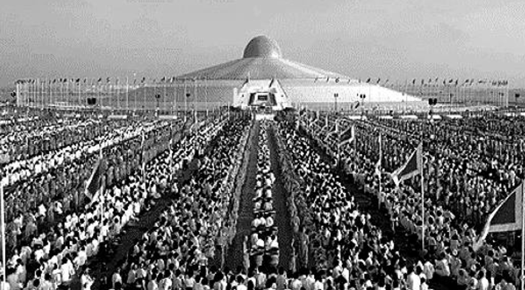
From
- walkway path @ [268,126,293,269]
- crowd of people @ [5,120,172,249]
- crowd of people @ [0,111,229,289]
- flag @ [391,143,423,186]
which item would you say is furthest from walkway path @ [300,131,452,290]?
crowd of people @ [5,120,172,249]

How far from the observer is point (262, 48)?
6403 inches

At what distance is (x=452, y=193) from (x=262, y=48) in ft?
438

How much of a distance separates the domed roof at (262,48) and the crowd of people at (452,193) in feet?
339

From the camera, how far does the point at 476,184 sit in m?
31.3

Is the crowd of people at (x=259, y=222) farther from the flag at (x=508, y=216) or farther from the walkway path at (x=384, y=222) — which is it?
the flag at (x=508, y=216)

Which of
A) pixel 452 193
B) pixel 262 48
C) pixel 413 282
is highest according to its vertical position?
pixel 262 48

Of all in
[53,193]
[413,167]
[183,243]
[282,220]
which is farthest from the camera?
[53,193]

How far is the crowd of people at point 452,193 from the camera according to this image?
19.1 metres

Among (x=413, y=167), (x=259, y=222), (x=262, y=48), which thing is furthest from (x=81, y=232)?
(x=262, y=48)

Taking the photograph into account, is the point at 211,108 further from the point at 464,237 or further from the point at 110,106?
the point at 464,237

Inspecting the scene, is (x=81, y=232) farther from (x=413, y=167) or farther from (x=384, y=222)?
(x=384, y=222)

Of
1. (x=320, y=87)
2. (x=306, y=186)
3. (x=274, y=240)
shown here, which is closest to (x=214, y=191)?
(x=306, y=186)

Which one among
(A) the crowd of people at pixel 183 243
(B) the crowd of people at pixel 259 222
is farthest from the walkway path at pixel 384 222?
(A) the crowd of people at pixel 183 243

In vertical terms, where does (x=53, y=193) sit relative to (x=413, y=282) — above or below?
above
